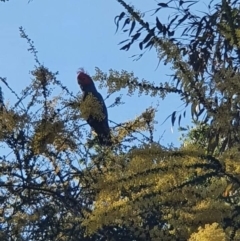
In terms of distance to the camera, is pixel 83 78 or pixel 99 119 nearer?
pixel 99 119

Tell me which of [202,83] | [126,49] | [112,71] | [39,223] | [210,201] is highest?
[126,49]

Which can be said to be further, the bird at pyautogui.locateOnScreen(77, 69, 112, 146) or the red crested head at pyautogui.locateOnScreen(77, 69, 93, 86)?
the red crested head at pyautogui.locateOnScreen(77, 69, 93, 86)

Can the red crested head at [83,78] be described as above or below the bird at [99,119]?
above

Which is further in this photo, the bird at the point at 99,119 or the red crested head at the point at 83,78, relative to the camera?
the red crested head at the point at 83,78

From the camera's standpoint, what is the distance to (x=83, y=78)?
17.9 feet

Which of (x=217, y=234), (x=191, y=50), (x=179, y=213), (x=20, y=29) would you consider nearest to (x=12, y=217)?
(x=20, y=29)

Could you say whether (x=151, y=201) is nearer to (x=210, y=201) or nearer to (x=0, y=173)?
(x=210, y=201)

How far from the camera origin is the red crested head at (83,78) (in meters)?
5.16

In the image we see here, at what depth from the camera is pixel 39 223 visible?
304 cm

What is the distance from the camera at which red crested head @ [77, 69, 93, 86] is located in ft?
16.9

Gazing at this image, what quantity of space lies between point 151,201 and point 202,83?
0.29m

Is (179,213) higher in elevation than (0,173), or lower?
lower

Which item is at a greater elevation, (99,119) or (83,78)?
(83,78)

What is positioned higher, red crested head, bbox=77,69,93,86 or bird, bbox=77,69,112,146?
red crested head, bbox=77,69,93,86
